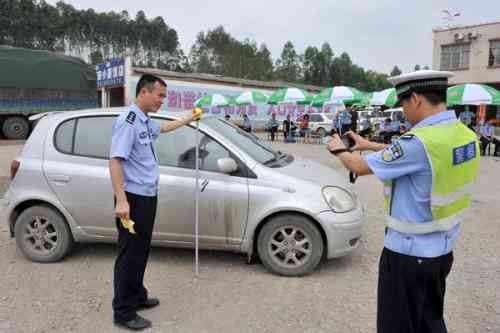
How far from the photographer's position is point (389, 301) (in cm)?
208

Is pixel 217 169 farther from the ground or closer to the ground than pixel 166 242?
farther from the ground

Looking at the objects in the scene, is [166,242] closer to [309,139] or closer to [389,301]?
[389,301]

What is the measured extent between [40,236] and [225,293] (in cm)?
209

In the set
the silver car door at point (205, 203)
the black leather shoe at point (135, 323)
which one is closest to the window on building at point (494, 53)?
the silver car door at point (205, 203)

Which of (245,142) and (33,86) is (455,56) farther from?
(245,142)

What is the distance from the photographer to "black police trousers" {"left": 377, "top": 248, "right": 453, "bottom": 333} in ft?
6.59

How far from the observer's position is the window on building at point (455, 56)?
3509 centimetres

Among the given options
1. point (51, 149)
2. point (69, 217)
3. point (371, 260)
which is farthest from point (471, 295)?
point (51, 149)

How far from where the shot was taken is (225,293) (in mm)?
3756

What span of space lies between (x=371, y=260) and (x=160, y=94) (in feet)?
9.51

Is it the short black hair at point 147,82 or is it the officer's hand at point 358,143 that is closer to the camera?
the officer's hand at point 358,143

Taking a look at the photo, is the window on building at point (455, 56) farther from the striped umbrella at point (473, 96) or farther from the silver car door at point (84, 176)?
the silver car door at point (84, 176)

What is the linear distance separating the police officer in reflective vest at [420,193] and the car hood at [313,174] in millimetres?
2072

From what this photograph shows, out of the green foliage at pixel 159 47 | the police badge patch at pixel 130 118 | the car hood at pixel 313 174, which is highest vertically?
the green foliage at pixel 159 47
